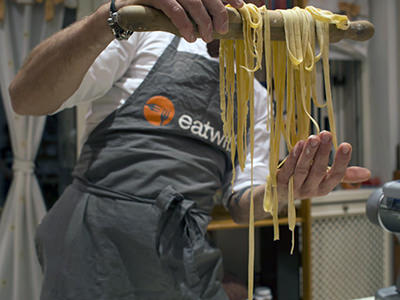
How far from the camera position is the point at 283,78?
0.60 metres

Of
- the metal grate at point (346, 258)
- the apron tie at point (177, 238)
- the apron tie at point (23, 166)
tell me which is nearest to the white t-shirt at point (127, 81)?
the apron tie at point (177, 238)

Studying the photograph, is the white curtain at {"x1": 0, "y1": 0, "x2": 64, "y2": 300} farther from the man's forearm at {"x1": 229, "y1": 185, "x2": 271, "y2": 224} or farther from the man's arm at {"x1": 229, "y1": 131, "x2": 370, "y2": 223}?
the man's arm at {"x1": 229, "y1": 131, "x2": 370, "y2": 223}

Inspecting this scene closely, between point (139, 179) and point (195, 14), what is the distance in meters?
0.44

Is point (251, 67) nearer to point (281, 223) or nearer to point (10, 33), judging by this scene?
point (281, 223)

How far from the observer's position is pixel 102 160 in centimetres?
81

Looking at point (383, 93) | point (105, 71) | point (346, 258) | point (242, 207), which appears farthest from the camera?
point (383, 93)

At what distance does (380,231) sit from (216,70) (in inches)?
65.4

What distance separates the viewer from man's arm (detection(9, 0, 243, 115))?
458 mm

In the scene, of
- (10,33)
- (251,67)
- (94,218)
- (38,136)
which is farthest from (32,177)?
(251,67)

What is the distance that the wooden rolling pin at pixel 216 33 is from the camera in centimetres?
44

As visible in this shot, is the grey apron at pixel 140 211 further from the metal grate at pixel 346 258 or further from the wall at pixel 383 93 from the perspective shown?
the wall at pixel 383 93

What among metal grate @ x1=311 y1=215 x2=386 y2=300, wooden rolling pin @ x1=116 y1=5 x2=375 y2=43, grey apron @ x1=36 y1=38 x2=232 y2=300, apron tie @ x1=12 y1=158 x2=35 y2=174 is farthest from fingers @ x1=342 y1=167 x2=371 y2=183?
apron tie @ x1=12 y1=158 x2=35 y2=174

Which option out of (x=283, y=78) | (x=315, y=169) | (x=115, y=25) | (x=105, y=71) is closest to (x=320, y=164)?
(x=315, y=169)

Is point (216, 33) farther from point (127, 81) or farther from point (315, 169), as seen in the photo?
point (127, 81)
